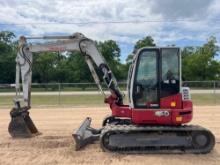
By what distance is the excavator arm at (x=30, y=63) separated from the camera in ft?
38.9

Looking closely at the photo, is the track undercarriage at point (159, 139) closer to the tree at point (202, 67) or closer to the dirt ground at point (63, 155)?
the dirt ground at point (63, 155)

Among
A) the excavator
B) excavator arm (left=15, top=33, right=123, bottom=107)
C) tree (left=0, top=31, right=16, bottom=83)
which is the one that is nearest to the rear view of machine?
the excavator

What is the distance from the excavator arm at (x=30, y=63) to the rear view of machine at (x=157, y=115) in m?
1.27

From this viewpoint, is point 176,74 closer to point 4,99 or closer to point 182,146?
point 182,146

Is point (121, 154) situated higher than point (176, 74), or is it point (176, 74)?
point (176, 74)

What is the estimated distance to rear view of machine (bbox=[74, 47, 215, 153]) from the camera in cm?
1039

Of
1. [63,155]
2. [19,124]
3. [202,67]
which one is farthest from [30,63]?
[202,67]

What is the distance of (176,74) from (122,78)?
41134 mm

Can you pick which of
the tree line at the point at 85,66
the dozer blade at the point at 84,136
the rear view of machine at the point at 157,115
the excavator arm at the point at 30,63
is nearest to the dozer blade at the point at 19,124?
the excavator arm at the point at 30,63

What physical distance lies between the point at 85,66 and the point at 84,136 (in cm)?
4231

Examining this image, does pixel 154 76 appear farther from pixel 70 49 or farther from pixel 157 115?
pixel 70 49

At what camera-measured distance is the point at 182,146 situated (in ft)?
34.2

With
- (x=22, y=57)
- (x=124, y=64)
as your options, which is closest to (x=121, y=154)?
(x=22, y=57)

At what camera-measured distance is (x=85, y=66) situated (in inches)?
2098
